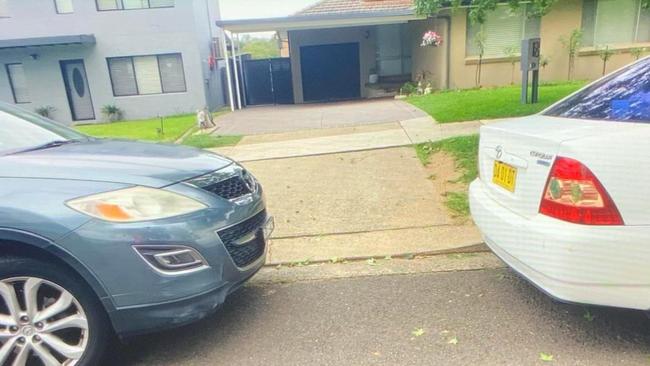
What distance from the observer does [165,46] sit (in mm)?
16328

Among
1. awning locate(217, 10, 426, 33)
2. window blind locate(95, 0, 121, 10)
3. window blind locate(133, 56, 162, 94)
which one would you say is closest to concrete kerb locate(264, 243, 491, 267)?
awning locate(217, 10, 426, 33)

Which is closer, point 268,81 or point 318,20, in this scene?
point 318,20

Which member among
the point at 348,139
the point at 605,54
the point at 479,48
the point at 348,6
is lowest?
the point at 348,139

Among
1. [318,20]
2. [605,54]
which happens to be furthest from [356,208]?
[605,54]

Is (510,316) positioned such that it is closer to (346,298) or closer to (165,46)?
(346,298)

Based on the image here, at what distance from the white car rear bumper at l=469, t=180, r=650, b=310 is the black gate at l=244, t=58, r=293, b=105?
59.5ft

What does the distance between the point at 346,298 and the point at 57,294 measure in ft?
6.13

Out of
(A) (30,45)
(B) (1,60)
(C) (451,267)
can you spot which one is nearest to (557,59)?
(C) (451,267)

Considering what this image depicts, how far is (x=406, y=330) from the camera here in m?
2.92

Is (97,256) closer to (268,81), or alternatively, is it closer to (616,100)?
(616,100)

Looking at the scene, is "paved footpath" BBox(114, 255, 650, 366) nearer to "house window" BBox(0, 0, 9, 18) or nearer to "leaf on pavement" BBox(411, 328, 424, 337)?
"leaf on pavement" BBox(411, 328, 424, 337)

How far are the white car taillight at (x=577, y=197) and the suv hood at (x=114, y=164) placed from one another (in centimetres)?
206

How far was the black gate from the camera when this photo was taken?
20.0 metres

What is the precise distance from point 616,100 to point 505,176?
2.66 feet
